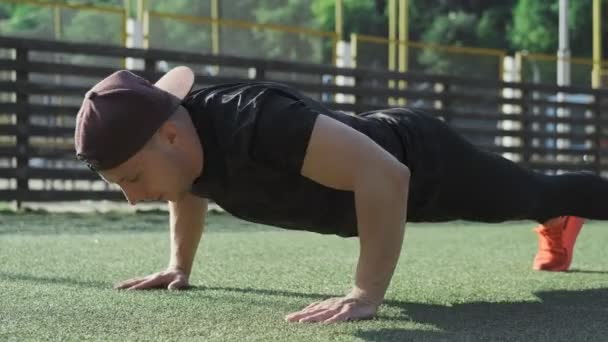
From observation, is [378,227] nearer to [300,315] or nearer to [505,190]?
[300,315]

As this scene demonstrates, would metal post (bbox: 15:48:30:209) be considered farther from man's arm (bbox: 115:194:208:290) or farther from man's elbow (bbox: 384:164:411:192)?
man's elbow (bbox: 384:164:411:192)

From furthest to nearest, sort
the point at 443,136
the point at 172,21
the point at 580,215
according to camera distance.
Answer: the point at 172,21
the point at 580,215
the point at 443,136

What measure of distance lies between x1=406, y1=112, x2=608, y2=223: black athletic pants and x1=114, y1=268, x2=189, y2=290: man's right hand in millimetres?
672

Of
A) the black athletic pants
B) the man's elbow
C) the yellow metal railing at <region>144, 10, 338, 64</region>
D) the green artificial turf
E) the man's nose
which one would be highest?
the yellow metal railing at <region>144, 10, 338, 64</region>

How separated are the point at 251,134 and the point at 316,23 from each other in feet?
97.3

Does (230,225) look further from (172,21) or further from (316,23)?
(316,23)

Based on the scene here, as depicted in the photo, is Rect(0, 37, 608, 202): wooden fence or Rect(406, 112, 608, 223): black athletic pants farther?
Rect(0, 37, 608, 202): wooden fence

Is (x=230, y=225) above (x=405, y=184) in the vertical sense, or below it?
below

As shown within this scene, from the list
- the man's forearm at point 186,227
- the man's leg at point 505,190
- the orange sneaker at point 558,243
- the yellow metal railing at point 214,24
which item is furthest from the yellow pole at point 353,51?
the man's forearm at point 186,227

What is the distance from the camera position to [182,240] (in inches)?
97.8

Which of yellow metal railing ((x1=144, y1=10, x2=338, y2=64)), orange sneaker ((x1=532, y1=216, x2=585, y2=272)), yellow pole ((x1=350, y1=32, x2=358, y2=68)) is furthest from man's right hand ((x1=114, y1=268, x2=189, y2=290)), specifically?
yellow pole ((x1=350, y1=32, x2=358, y2=68))

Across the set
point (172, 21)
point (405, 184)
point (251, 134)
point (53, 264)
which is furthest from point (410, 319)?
point (172, 21)

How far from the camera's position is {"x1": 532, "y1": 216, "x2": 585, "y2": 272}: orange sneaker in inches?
115

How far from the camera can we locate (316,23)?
31.1 meters
